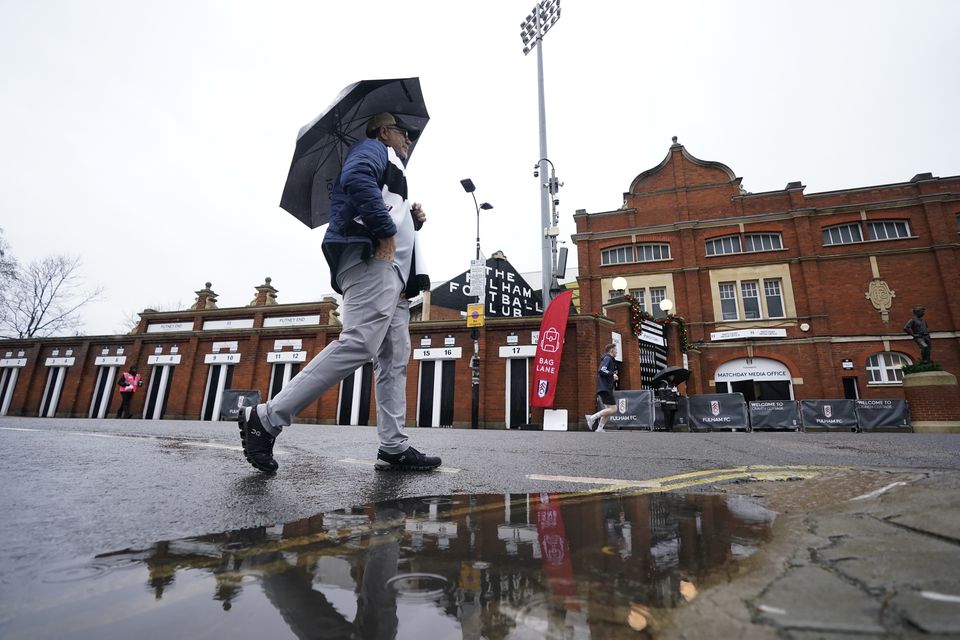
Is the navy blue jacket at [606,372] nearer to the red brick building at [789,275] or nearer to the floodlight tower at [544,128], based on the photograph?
the floodlight tower at [544,128]

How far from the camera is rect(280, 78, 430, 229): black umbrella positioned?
3.08m

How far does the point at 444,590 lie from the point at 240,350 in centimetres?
2317

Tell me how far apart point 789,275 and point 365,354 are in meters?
25.9

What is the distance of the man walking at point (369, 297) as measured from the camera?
2.50 meters

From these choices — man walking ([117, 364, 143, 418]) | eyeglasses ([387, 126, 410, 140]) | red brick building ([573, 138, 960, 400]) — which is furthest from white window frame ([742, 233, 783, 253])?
man walking ([117, 364, 143, 418])

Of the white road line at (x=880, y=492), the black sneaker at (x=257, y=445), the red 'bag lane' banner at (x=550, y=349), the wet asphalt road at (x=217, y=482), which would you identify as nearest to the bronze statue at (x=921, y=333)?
the red 'bag lane' banner at (x=550, y=349)

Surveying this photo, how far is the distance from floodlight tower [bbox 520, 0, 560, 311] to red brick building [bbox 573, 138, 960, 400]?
5487mm

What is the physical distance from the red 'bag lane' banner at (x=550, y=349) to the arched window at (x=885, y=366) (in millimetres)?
15933

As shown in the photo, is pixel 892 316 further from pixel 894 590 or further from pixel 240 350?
pixel 240 350

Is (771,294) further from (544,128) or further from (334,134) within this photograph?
(334,134)

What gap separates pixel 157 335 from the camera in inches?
880

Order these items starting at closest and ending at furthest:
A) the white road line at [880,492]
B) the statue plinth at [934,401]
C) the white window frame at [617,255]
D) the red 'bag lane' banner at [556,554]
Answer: the red 'bag lane' banner at [556,554] < the white road line at [880,492] < the statue plinth at [934,401] < the white window frame at [617,255]

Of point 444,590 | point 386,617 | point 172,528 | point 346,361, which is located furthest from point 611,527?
point 346,361

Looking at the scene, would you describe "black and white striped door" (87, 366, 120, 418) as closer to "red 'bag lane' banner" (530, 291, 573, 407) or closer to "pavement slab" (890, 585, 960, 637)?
"red 'bag lane' banner" (530, 291, 573, 407)
